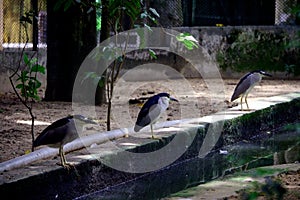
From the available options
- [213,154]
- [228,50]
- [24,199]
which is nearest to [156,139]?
[213,154]

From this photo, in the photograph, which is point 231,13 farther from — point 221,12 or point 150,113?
point 150,113

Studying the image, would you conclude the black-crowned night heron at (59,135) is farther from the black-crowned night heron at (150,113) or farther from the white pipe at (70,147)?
the black-crowned night heron at (150,113)

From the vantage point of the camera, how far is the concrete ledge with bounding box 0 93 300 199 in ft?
17.6

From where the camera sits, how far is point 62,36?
1006cm

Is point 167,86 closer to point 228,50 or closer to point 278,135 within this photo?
point 228,50

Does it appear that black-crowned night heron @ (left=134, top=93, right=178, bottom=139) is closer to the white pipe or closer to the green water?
the white pipe

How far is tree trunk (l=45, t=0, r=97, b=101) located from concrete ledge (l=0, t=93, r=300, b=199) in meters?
2.24

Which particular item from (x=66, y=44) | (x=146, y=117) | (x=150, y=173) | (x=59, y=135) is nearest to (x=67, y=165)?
(x=59, y=135)

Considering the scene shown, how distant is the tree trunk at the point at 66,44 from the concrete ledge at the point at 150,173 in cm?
224

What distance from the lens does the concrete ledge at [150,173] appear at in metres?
5.36

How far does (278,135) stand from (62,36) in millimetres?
3202

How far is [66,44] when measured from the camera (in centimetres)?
1005

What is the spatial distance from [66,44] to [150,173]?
356cm

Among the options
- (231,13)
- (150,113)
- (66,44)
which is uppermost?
(231,13)
